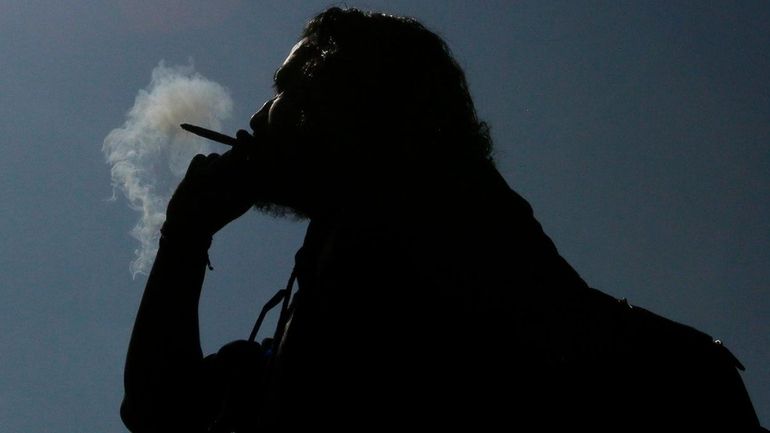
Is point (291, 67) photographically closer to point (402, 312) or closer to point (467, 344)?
point (402, 312)

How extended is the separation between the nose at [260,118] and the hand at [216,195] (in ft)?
0.20

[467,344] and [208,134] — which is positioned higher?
[208,134]

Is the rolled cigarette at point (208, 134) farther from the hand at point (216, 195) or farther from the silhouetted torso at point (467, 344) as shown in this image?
the silhouetted torso at point (467, 344)

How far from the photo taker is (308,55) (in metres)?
2.42

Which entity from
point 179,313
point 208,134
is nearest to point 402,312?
point 179,313

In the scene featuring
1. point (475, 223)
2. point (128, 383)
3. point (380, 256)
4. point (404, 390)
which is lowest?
point (128, 383)

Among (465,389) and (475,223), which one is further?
(475,223)

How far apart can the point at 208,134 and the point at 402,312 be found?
1.39m

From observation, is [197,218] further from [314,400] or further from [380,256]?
[314,400]

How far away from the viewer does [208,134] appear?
8.79 ft

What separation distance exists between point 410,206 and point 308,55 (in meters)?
0.90

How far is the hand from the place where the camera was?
7.31 ft

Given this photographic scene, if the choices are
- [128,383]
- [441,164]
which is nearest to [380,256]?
[441,164]

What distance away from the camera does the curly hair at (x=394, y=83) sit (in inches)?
80.5
